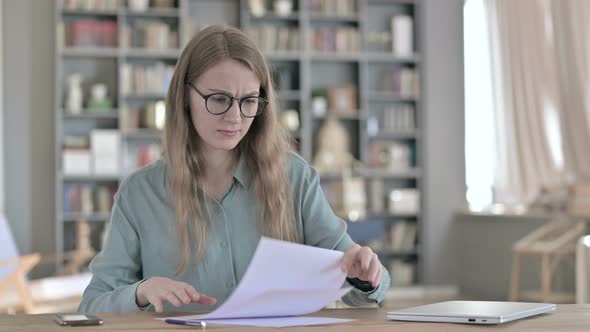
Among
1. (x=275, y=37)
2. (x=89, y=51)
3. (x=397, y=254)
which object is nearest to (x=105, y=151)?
(x=89, y=51)

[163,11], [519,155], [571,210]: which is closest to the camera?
[571,210]

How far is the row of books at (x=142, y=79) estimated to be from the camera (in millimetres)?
8242

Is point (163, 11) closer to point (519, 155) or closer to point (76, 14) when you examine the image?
point (76, 14)

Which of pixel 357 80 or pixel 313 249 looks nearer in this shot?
pixel 313 249

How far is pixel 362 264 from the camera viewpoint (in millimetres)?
1781

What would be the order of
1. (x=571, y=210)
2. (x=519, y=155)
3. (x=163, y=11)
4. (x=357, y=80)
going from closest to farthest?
(x=571, y=210) < (x=519, y=155) < (x=163, y=11) < (x=357, y=80)

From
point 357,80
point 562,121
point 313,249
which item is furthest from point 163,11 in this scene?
point 313,249

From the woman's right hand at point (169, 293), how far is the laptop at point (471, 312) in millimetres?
354

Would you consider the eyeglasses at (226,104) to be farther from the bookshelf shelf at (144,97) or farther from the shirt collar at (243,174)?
the bookshelf shelf at (144,97)

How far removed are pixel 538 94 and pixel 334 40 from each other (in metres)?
2.02

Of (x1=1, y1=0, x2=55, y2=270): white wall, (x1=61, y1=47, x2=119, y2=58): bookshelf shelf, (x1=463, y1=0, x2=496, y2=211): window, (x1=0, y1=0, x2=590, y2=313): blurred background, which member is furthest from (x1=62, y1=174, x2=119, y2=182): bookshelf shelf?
(x1=463, y1=0, x2=496, y2=211): window

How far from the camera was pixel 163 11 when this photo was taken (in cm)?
827

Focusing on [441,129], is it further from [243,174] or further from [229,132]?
[229,132]

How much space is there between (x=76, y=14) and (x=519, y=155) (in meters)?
3.97
